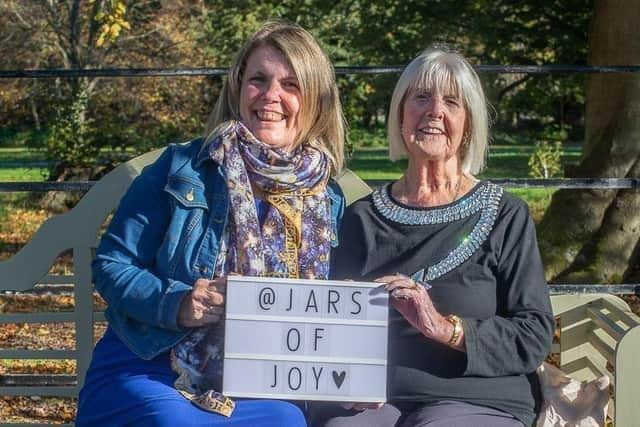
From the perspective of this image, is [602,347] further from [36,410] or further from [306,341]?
[36,410]

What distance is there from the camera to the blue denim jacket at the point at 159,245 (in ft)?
8.95

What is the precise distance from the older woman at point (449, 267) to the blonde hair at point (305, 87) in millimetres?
189

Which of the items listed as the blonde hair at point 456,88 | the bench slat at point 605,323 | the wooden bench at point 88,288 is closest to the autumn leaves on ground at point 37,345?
the wooden bench at point 88,288

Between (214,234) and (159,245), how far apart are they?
0.17 metres

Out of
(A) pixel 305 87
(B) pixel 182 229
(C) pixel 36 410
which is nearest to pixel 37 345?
(C) pixel 36 410

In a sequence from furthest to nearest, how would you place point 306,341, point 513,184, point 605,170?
1. point 605,170
2. point 513,184
3. point 306,341

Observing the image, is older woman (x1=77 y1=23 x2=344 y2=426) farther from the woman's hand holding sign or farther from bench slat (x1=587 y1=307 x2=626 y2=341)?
bench slat (x1=587 y1=307 x2=626 y2=341)

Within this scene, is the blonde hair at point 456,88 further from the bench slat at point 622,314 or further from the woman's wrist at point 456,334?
the bench slat at point 622,314

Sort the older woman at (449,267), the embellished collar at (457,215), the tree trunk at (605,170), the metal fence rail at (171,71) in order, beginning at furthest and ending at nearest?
the tree trunk at (605,170) → the metal fence rail at (171,71) → the embellished collar at (457,215) → the older woman at (449,267)

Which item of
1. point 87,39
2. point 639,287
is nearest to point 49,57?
point 87,39

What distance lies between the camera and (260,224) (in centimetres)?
287

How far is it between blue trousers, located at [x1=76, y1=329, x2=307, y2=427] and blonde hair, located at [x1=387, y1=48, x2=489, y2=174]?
36.4 inches

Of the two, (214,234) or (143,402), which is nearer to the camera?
(143,402)

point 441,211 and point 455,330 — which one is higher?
point 441,211
